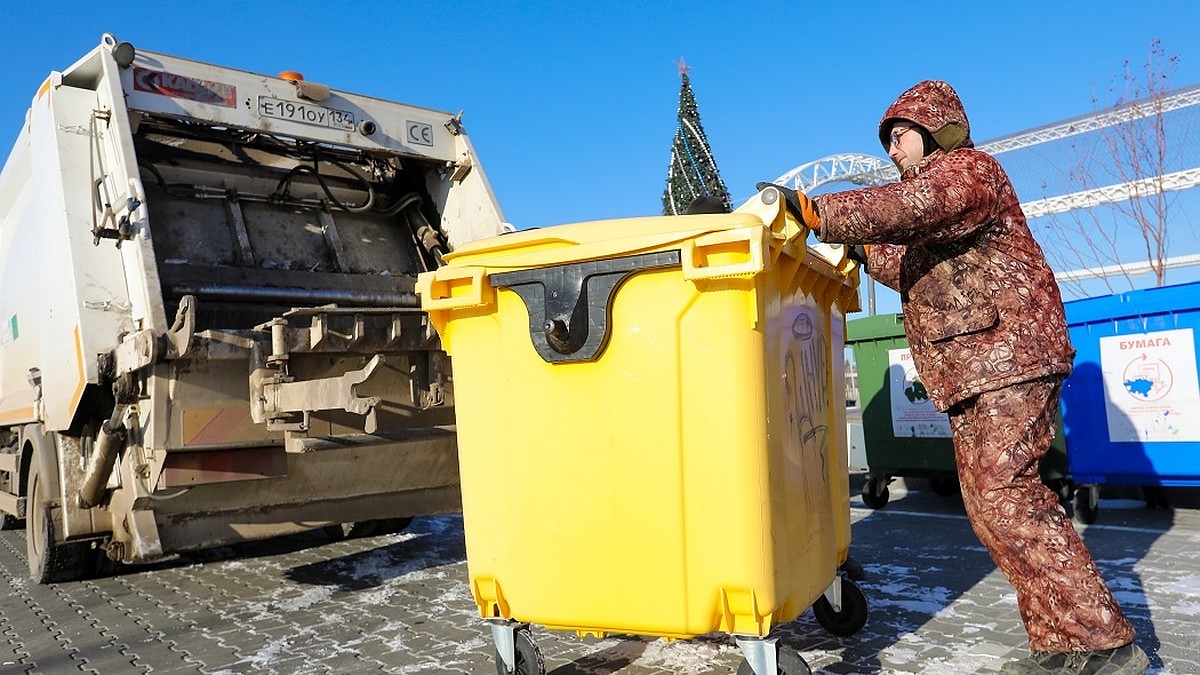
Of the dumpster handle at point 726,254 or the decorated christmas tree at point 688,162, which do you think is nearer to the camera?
Answer: the dumpster handle at point 726,254

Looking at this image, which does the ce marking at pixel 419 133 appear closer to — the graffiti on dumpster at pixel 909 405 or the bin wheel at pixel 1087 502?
Answer: the graffiti on dumpster at pixel 909 405

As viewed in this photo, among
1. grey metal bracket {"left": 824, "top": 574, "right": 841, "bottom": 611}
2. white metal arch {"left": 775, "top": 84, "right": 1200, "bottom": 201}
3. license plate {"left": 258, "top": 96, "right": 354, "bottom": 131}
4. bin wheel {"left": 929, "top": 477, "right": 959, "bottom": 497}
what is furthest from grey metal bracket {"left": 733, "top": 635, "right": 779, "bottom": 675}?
white metal arch {"left": 775, "top": 84, "right": 1200, "bottom": 201}

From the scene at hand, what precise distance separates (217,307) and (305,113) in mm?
1185

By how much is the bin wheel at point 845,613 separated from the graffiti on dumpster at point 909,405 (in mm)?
2985

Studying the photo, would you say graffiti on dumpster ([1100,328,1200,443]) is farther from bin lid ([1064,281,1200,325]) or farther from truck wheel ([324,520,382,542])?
truck wheel ([324,520,382,542])

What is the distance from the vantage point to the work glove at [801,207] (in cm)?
217

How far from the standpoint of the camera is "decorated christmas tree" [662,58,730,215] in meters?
25.8

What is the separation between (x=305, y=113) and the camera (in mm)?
4824

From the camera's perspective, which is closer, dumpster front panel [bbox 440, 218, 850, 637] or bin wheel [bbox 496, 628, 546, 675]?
dumpster front panel [bbox 440, 218, 850, 637]

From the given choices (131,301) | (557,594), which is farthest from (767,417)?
(131,301)

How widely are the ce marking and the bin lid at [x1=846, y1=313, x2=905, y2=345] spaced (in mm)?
3053

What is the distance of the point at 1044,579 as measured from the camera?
2309 mm

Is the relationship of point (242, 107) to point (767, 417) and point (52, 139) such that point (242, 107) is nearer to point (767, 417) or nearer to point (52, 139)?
point (52, 139)

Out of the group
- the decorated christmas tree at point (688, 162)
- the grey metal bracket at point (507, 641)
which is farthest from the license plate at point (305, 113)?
the decorated christmas tree at point (688, 162)
